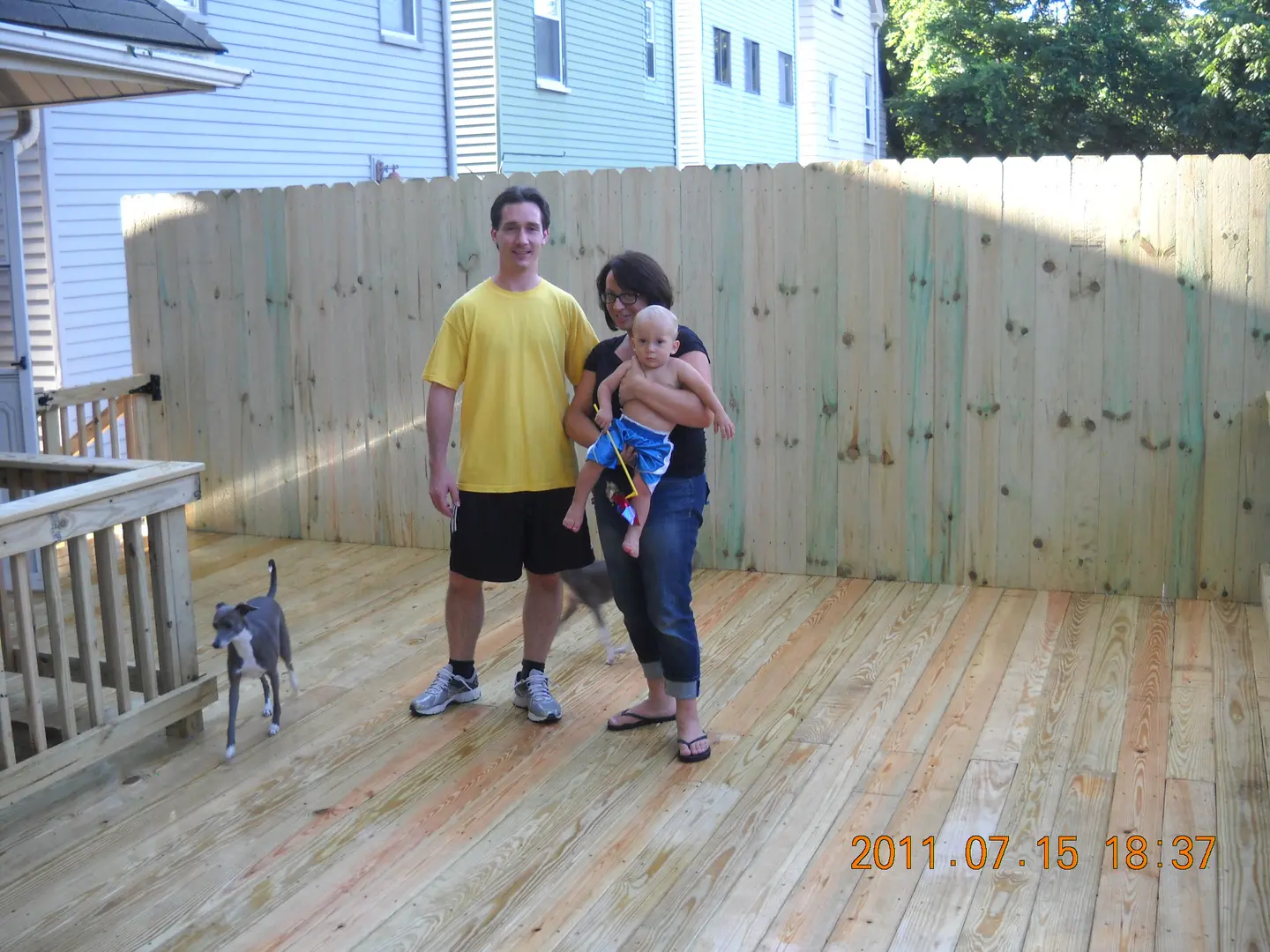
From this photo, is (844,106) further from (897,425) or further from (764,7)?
(897,425)

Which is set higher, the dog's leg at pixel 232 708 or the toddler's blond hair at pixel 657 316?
the toddler's blond hair at pixel 657 316

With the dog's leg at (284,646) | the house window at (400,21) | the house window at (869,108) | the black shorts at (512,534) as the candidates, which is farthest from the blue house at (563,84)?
the black shorts at (512,534)

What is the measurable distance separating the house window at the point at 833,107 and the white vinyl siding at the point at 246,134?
494 inches

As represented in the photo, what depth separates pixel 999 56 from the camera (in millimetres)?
25516

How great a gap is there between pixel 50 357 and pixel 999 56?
2151 cm

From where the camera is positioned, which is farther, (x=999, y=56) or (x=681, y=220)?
(x=999, y=56)

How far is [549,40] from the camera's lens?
1567 cm

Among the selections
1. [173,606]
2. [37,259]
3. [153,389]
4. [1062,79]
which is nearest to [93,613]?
[173,606]

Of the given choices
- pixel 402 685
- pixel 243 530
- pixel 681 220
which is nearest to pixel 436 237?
pixel 681 220

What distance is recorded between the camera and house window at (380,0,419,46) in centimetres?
1213

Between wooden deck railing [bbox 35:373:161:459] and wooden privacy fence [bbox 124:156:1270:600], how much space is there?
2.30 feet

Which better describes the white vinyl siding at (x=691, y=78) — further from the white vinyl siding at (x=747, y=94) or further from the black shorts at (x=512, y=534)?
the black shorts at (x=512, y=534)

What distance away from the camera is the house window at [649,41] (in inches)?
699
